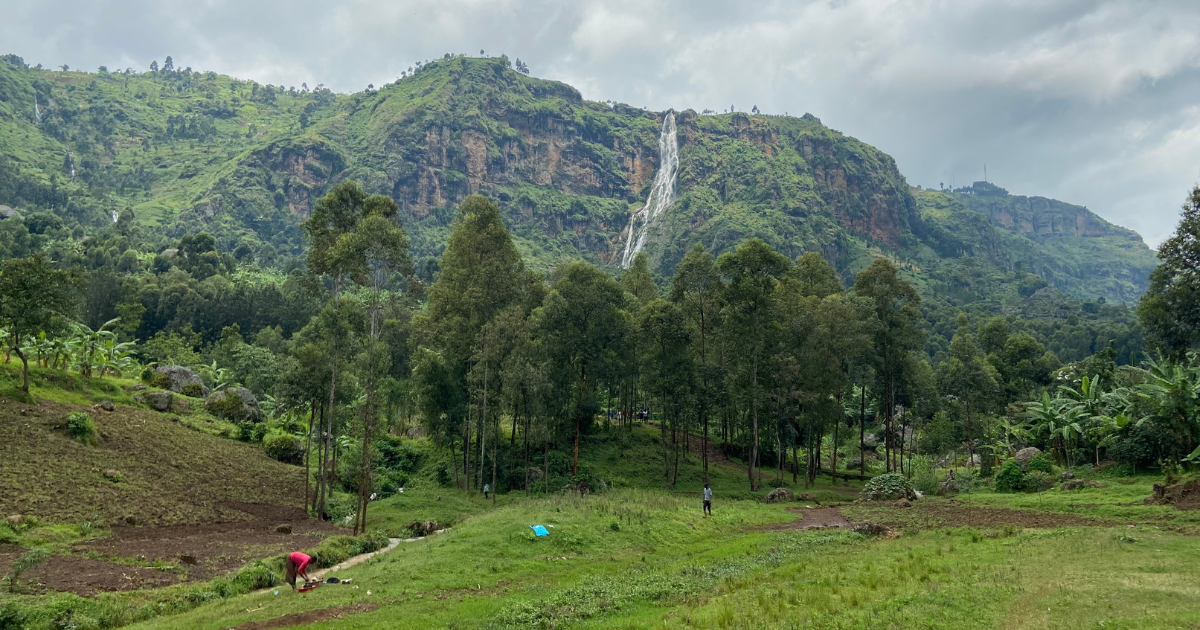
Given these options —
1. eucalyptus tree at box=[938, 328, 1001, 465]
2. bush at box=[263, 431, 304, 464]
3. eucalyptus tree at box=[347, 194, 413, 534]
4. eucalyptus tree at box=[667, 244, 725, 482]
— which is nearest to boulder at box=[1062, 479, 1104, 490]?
eucalyptus tree at box=[667, 244, 725, 482]

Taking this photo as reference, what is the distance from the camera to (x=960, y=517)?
90.8ft

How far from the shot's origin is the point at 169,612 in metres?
17.1

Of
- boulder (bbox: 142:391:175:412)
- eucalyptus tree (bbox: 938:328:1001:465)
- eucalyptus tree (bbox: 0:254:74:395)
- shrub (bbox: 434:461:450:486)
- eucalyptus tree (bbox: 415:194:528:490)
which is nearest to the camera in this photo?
eucalyptus tree (bbox: 0:254:74:395)

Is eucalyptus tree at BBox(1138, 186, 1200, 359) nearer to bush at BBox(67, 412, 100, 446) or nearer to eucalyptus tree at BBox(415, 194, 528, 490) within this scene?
eucalyptus tree at BBox(415, 194, 528, 490)

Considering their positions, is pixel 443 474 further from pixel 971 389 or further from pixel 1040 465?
pixel 971 389

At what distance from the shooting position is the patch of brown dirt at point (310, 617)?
1491 centimetres

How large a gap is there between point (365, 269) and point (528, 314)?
16372 millimetres

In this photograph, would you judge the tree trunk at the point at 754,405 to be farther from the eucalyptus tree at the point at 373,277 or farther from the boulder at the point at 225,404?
the boulder at the point at 225,404

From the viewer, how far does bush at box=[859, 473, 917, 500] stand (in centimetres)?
3741

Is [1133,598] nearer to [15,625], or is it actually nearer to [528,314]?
[15,625]

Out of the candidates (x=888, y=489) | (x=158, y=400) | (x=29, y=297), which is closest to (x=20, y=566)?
(x=29, y=297)

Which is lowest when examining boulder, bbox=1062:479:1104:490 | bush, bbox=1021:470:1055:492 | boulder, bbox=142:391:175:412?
bush, bbox=1021:470:1055:492

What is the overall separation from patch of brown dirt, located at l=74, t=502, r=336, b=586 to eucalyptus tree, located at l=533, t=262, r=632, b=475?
1843 centimetres

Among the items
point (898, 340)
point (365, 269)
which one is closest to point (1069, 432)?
point (898, 340)
